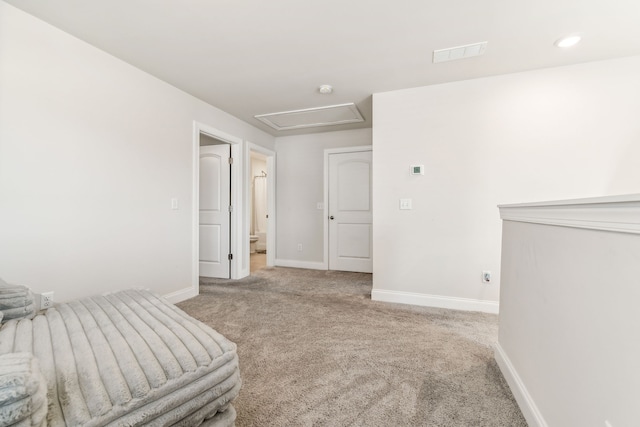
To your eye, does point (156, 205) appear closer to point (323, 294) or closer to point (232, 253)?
point (232, 253)

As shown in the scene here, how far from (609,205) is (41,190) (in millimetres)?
2974

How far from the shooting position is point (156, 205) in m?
2.76

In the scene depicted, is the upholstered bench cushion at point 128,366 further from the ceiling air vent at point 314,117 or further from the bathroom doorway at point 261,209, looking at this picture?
the bathroom doorway at point 261,209

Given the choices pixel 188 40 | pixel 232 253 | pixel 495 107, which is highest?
pixel 188 40

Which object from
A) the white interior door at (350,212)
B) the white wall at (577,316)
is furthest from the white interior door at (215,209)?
the white wall at (577,316)

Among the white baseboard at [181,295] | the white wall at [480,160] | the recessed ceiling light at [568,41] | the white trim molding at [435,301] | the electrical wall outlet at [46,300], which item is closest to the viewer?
the electrical wall outlet at [46,300]

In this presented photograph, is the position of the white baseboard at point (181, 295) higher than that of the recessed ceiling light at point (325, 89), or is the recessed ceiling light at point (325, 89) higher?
the recessed ceiling light at point (325, 89)

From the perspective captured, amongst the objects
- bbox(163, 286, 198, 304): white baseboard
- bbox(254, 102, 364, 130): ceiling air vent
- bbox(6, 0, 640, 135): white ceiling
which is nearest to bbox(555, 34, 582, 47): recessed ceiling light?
bbox(6, 0, 640, 135): white ceiling

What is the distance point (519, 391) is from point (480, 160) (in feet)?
6.78

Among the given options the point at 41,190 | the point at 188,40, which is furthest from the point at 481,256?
the point at 41,190

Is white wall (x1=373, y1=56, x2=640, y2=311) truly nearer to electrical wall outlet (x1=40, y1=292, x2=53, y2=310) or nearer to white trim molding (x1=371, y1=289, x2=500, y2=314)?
white trim molding (x1=371, y1=289, x2=500, y2=314)

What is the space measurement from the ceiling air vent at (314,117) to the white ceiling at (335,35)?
67 centimetres

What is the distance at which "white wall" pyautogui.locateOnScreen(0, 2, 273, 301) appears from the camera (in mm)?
1818

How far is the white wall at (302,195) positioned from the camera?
4727 mm
